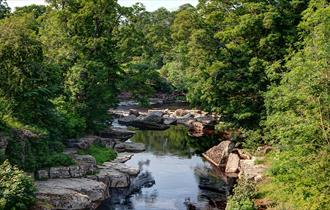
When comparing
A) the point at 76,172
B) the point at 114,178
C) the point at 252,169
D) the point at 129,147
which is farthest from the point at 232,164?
the point at 76,172

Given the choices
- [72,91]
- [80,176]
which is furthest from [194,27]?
[80,176]

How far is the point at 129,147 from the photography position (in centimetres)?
4528

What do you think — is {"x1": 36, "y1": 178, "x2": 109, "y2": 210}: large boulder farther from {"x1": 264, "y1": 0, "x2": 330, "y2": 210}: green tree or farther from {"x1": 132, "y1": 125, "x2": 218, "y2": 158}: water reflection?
{"x1": 132, "y1": 125, "x2": 218, "y2": 158}: water reflection

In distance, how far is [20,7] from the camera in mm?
87312

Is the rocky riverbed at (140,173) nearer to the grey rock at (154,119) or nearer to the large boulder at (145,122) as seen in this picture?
the large boulder at (145,122)

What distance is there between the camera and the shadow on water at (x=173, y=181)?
3194cm

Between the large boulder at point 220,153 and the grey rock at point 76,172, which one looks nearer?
the grey rock at point 76,172

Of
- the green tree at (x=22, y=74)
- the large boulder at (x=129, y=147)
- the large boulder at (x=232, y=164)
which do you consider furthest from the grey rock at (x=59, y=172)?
the large boulder at (x=232, y=164)

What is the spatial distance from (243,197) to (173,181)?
980 centimetres

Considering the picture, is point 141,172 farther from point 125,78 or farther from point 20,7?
point 20,7

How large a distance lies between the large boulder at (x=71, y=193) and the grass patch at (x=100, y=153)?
6.03 meters

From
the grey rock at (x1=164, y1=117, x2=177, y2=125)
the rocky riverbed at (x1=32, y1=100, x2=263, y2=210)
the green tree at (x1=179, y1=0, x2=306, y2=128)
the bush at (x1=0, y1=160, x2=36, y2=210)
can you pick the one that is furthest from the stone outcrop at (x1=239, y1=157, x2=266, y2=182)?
the grey rock at (x1=164, y1=117, x2=177, y2=125)

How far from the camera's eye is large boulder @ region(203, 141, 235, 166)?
4141 cm

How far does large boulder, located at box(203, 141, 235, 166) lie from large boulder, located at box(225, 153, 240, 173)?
108cm
